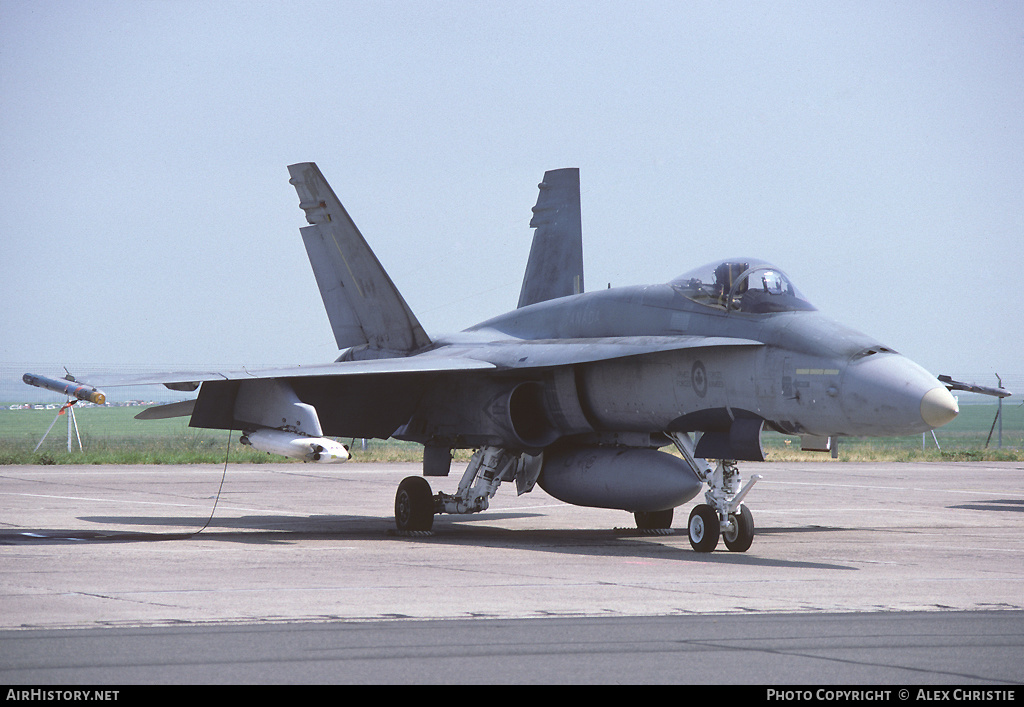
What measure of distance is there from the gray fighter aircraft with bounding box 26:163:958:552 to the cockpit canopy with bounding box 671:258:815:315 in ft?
0.06

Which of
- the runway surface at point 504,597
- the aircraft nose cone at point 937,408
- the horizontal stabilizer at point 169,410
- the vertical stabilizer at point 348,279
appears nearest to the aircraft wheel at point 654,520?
the runway surface at point 504,597

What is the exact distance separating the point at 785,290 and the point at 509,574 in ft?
13.8

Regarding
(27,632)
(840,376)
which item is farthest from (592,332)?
A: (27,632)

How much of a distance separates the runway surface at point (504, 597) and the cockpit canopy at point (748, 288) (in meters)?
2.44

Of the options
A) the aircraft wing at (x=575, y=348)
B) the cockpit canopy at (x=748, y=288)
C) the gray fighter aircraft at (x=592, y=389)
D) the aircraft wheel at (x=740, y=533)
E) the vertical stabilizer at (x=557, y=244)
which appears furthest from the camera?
the vertical stabilizer at (x=557, y=244)

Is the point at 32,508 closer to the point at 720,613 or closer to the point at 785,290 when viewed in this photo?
the point at 785,290

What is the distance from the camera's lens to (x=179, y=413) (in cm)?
1662

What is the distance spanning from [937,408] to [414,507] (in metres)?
6.68

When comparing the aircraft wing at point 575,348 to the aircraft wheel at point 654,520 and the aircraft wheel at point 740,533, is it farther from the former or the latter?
the aircraft wheel at point 654,520

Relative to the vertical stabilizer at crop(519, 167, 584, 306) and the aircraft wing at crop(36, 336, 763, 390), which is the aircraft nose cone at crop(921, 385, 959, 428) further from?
the vertical stabilizer at crop(519, 167, 584, 306)

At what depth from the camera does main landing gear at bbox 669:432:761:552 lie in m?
12.2

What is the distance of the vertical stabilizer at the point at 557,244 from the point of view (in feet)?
62.1

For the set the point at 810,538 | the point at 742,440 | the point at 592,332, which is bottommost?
the point at 810,538

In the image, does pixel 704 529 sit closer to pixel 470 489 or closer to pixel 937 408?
pixel 937 408
